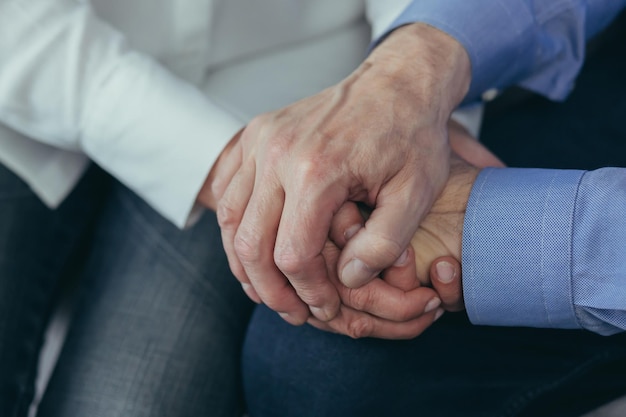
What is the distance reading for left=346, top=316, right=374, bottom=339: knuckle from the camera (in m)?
0.69

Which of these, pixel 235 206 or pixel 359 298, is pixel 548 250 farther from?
pixel 235 206

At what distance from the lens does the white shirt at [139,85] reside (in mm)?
794

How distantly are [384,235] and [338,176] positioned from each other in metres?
0.06

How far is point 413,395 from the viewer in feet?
2.33

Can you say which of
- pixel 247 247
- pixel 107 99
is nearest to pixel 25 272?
pixel 107 99

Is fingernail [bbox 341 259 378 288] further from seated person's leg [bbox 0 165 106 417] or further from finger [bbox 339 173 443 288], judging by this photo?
seated person's leg [bbox 0 165 106 417]

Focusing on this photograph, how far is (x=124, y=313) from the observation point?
0.85 meters

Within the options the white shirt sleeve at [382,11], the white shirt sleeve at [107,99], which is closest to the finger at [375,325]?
the white shirt sleeve at [107,99]

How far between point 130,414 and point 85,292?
179 mm

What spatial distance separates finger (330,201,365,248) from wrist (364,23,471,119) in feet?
0.41

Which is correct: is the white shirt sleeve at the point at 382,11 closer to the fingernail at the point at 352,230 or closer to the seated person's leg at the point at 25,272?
the fingernail at the point at 352,230

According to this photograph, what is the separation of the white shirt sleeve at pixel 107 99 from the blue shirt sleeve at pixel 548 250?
0.94ft

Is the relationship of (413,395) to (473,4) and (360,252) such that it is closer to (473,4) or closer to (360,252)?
(360,252)

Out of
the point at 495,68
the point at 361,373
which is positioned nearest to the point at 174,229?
the point at 361,373
